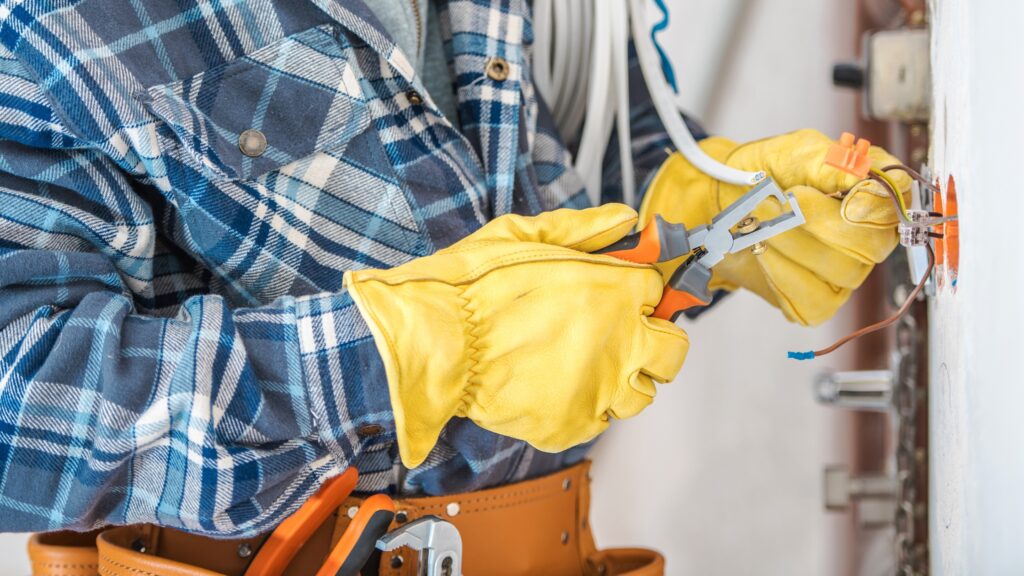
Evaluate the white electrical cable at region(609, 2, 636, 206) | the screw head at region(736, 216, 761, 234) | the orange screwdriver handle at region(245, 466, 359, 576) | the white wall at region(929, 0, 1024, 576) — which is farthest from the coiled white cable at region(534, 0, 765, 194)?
the orange screwdriver handle at region(245, 466, 359, 576)

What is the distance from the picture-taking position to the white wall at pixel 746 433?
5.08 ft

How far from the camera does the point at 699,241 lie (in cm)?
70

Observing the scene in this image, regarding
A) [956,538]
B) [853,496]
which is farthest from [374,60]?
[853,496]

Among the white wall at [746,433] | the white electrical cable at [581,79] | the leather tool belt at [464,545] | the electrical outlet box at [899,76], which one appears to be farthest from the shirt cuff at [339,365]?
the white wall at [746,433]

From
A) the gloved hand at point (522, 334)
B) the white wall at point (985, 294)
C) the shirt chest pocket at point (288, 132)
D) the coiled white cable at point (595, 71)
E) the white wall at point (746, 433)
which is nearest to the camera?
the white wall at point (985, 294)

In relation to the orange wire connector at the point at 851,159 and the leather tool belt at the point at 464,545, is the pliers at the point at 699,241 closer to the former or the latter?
the orange wire connector at the point at 851,159

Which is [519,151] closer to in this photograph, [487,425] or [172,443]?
[487,425]

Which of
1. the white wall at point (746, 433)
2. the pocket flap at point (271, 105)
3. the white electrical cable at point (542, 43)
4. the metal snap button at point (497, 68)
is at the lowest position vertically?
the white wall at point (746, 433)

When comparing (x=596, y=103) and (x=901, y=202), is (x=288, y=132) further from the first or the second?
(x=901, y=202)

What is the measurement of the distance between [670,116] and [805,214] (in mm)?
206

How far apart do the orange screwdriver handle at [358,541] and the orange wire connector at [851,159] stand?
0.44 metres

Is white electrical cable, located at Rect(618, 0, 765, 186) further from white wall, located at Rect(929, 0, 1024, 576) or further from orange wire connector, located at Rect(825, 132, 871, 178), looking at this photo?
white wall, located at Rect(929, 0, 1024, 576)

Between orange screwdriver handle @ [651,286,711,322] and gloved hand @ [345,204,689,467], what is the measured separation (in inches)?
0.7

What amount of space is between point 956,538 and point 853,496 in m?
0.75
